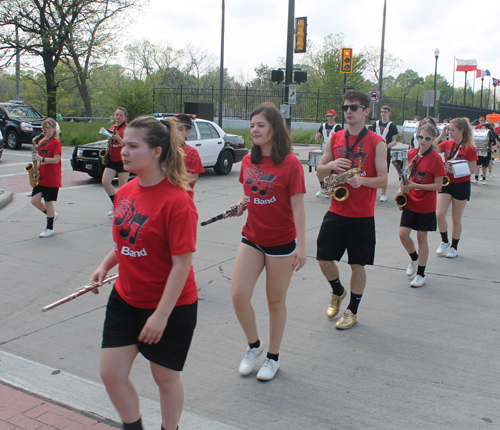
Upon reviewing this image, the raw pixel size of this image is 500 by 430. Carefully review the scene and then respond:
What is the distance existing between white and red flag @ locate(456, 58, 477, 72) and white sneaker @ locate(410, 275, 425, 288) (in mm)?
71370

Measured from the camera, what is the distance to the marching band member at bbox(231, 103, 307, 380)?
3.42m

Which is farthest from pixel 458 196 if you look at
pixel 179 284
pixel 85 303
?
pixel 179 284

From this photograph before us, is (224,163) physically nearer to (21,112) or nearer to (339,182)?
(339,182)

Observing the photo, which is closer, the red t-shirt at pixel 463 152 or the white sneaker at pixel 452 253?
the white sneaker at pixel 452 253

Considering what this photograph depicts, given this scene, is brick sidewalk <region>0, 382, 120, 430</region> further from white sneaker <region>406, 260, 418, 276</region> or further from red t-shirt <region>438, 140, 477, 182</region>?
red t-shirt <region>438, 140, 477, 182</region>

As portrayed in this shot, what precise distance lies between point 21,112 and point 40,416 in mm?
22584

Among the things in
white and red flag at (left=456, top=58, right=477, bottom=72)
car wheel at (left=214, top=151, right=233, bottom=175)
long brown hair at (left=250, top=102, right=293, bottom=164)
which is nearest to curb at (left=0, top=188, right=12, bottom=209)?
car wheel at (left=214, top=151, right=233, bottom=175)

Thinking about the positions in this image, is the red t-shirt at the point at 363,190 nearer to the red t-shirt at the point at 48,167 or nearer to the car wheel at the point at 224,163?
the red t-shirt at the point at 48,167

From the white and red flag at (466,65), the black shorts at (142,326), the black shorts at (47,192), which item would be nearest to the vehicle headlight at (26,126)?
the black shorts at (47,192)

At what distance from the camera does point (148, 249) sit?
2.36 meters

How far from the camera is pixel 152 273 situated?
2.40 m

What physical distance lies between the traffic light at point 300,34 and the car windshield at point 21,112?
1343 centimetres

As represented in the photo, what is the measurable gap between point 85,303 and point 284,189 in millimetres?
2656

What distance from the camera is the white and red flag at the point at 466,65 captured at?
69.2 m
